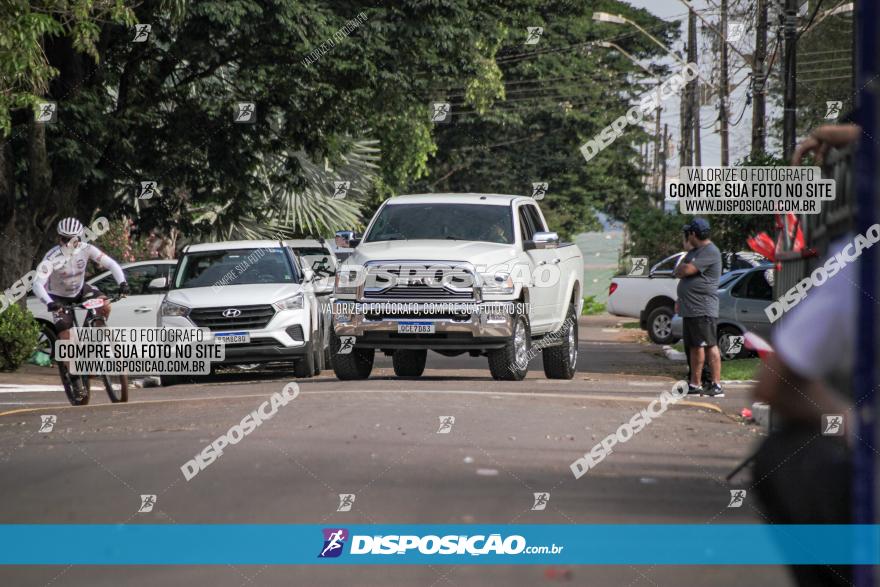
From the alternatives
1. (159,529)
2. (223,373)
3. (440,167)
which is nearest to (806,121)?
(440,167)

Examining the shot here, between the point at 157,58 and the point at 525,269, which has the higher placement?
the point at 157,58

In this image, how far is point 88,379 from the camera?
43.6ft

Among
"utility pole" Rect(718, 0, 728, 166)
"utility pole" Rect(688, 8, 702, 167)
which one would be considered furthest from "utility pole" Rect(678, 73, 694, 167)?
"utility pole" Rect(718, 0, 728, 166)

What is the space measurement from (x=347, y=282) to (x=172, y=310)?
11.4 ft

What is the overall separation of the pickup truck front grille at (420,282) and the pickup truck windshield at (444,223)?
1006 mm

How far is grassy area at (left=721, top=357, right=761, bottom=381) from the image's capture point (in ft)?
59.3

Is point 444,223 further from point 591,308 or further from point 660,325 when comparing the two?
point 591,308

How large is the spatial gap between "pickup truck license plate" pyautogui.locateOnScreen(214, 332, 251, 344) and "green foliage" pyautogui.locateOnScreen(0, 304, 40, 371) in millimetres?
4914

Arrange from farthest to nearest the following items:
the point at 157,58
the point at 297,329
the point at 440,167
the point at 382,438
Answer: the point at 440,167
the point at 157,58
the point at 297,329
the point at 382,438

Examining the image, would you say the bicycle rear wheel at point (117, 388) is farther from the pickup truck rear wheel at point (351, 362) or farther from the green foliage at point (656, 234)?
the green foliage at point (656, 234)

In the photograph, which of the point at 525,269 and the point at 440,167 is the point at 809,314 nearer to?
the point at 525,269

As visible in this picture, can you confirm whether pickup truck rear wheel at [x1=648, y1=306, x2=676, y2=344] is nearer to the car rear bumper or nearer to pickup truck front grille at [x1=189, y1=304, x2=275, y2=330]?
pickup truck front grille at [x1=189, y1=304, x2=275, y2=330]

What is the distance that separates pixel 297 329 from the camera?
16.4 m

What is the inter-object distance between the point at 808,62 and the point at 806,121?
3.26 m
